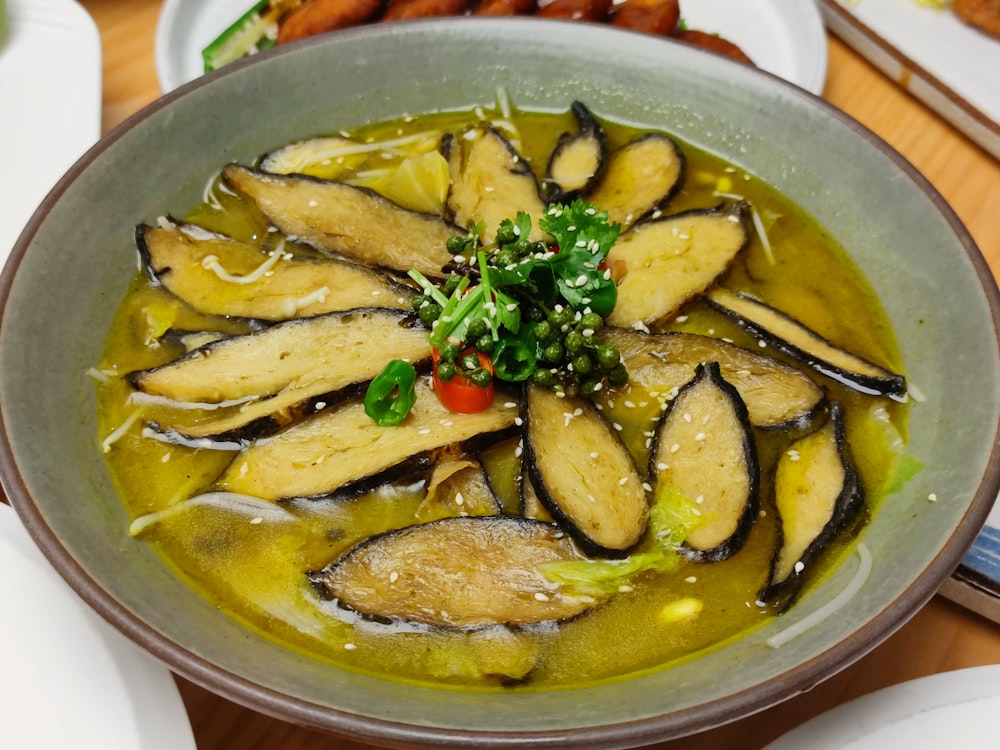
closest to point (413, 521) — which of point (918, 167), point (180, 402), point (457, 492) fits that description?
point (457, 492)

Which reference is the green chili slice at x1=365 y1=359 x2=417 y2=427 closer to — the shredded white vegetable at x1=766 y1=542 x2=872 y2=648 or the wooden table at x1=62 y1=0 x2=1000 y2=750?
the wooden table at x1=62 y1=0 x2=1000 y2=750

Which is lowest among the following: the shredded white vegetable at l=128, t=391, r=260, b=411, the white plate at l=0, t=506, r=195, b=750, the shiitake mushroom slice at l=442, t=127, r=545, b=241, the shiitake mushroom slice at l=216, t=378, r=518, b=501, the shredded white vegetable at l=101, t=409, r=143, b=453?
the white plate at l=0, t=506, r=195, b=750

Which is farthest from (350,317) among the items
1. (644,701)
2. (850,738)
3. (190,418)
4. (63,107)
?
(63,107)

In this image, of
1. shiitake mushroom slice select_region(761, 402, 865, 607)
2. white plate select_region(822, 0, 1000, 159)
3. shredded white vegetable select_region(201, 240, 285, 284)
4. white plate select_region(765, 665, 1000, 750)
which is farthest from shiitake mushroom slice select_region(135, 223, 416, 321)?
white plate select_region(822, 0, 1000, 159)

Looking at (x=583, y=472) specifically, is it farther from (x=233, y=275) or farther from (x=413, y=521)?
(x=233, y=275)

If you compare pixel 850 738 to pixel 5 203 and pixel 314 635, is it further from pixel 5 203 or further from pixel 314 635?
pixel 5 203

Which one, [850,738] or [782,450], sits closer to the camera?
[850,738]

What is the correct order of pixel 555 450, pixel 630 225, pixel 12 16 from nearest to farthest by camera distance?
pixel 555 450 → pixel 630 225 → pixel 12 16
